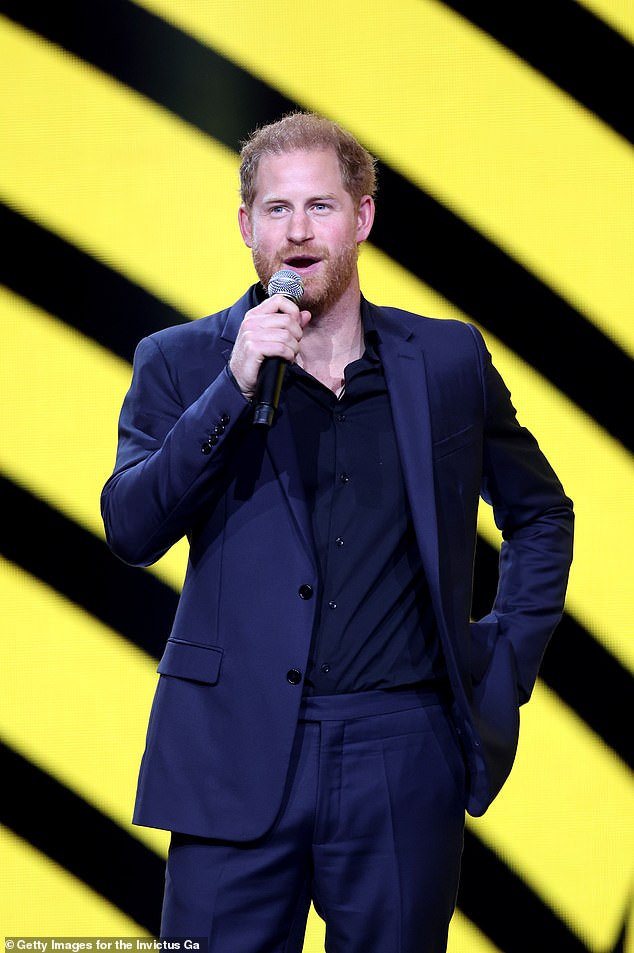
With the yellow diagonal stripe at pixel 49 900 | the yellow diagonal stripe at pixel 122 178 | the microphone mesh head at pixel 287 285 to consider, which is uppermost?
the yellow diagonal stripe at pixel 122 178

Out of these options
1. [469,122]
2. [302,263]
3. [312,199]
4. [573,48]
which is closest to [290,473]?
[302,263]

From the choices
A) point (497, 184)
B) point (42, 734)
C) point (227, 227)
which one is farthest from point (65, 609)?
point (497, 184)

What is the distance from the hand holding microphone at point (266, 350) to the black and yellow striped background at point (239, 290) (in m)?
1.26

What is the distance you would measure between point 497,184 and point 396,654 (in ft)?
5.01

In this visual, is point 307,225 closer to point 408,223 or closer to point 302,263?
point 302,263

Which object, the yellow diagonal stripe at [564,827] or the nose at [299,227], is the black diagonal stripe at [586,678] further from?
the nose at [299,227]

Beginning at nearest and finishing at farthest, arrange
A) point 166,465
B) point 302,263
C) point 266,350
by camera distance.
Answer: point 266,350
point 166,465
point 302,263

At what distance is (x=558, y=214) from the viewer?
9.97 ft

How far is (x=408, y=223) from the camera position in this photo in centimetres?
302

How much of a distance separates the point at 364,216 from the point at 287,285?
426mm

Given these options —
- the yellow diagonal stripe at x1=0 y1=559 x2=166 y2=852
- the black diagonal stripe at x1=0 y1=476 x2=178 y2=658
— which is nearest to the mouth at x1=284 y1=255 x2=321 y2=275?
the black diagonal stripe at x1=0 y1=476 x2=178 y2=658

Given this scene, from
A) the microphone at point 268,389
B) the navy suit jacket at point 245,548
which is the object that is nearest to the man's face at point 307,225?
the navy suit jacket at point 245,548

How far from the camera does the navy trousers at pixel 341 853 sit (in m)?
1.87

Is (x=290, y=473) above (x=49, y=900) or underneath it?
above
